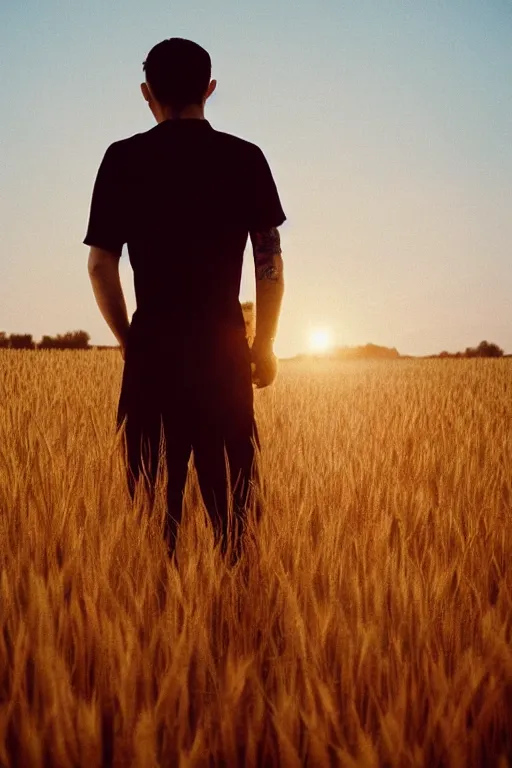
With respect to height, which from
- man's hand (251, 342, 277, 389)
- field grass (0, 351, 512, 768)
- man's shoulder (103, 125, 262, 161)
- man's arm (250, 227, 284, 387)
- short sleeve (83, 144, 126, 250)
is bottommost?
field grass (0, 351, 512, 768)

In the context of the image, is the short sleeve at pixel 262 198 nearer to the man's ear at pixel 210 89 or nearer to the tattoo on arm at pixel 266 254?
the tattoo on arm at pixel 266 254

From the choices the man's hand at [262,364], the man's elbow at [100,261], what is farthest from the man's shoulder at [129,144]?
the man's hand at [262,364]

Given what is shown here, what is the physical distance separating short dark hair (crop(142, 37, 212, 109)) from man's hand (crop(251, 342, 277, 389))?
28.6 inches

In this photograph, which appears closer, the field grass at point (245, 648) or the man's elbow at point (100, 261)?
the field grass at point (245, 648)

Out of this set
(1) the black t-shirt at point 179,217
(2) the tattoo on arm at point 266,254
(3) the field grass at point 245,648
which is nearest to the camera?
(3) the field grass at point 245,648

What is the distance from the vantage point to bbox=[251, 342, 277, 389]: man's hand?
1836mm

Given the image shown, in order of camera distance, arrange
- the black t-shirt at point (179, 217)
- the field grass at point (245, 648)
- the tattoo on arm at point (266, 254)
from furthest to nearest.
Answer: the tattoo on arm at point (266, 254) → the black t-shirt at point (179, 217) → the field grass at point (245, 648)

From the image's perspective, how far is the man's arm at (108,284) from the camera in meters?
1.73

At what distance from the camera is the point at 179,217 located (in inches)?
65.3

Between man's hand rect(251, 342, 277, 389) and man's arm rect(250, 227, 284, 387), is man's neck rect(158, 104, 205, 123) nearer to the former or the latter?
man's arm rect(250, 227, 284, 387)

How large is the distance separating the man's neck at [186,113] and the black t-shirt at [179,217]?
0.03 m

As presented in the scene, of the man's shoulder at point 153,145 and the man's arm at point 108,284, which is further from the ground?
the man's shoulder at point 153,145

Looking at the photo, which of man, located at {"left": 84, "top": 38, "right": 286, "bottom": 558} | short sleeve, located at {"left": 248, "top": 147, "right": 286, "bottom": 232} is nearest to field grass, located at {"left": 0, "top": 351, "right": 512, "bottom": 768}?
man, located at {"left": 84, "top": 38, "right": 286, "bottom": 558}

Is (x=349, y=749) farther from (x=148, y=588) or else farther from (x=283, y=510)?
(x=283, y=510)
